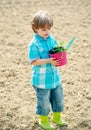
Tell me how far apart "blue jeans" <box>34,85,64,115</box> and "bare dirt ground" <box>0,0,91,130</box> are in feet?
0.86

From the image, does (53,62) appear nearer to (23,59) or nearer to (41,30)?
(41,30)

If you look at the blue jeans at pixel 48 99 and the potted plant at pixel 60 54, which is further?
the blue jeans at pixel 48 99

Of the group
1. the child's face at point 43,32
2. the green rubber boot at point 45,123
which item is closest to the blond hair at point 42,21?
the child's face at point 43,32

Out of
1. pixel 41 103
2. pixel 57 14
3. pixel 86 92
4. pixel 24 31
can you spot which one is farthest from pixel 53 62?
pixel 57 14

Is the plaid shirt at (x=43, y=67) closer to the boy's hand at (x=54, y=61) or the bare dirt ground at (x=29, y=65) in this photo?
the boy's hand at (x=54, y=61)

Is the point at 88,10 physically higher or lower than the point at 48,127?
higher

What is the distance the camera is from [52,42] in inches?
142

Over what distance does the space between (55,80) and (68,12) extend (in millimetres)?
5461

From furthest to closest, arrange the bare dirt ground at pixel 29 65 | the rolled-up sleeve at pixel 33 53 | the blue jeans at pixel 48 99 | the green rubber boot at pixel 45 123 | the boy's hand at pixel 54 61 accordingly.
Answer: the bare dirt ground at pixel 29 65
the green rubber boot at pixel 45 123
the blue jeans at pixel 48 99
the rolled-up sleeve at pixel 33 53
the boy's hand at pixel 54 61

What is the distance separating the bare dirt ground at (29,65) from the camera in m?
4.17

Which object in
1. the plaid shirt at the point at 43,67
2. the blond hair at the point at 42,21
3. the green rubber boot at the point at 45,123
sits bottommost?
the green rubber boot at the point at 45,123

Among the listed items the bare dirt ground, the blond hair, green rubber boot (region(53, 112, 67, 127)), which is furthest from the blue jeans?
the blond hair

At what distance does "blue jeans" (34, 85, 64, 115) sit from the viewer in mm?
3689

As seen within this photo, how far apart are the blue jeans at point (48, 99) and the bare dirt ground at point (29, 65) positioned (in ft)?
0.86
